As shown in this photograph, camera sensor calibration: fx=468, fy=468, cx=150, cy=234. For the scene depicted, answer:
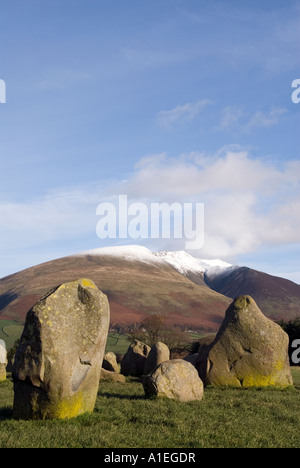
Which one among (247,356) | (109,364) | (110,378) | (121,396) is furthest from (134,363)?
(121,396)

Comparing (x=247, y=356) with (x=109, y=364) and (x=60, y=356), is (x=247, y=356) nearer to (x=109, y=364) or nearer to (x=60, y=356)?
(x=60, y=356)

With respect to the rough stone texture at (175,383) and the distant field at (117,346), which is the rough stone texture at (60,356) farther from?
the distant field at (117,346)

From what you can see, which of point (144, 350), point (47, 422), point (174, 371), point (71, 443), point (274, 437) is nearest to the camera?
point (71, 443)

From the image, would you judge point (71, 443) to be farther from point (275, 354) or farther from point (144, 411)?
point (275, 354)

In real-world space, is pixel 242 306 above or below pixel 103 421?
above

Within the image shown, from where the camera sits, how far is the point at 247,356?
23.6 metres

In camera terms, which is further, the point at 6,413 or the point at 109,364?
the point at 109,364

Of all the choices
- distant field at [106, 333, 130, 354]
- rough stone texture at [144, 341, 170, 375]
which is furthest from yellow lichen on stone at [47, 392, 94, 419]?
distant field at [106, 333, 130, 354]

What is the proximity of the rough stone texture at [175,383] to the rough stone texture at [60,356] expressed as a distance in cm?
386

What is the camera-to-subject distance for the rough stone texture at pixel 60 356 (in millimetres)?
13219

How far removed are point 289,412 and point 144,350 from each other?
20.4m

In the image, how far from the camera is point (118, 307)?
165000mm

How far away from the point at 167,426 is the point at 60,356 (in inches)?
140
